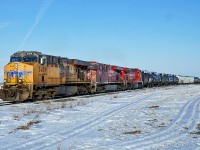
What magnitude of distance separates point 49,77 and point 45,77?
0.63 metres

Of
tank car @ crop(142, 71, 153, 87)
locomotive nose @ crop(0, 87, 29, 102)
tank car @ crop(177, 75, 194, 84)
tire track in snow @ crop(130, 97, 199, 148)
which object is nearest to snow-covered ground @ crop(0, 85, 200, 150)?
tire track in snow @ crop(130, 97, 199, 148)

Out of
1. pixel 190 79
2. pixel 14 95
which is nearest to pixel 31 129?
pixel 14 95

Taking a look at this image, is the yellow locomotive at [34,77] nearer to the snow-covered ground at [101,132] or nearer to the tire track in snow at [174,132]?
the snow-covered ground at [101,132]

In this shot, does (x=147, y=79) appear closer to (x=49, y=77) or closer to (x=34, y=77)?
(x=49, y=77)

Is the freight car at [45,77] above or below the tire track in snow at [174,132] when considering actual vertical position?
above

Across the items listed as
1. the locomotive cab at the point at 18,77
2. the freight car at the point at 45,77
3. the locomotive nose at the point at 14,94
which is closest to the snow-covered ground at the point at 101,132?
the locomotive nose at the point at 14,94

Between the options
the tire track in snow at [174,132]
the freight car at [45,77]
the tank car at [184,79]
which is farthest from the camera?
the tank car at [184,79]

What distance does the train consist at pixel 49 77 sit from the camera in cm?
2204

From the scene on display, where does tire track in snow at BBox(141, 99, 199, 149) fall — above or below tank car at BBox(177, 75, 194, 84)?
below

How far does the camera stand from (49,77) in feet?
81.6

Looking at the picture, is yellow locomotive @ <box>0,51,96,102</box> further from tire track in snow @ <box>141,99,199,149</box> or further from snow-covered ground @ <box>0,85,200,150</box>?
tire track in snow @ <box>141,99,199,149</box>

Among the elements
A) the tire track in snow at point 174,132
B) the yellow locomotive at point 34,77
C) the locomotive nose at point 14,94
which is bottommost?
the tire track in snow at point 174,132

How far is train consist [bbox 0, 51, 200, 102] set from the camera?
72.3 feet

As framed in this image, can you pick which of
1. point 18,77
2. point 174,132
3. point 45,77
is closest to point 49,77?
point 45,77
